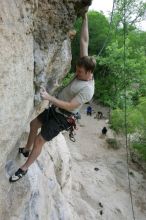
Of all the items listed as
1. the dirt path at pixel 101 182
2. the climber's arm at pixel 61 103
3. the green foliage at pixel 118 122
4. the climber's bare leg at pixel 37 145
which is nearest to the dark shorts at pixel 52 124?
the climber's bare leg at pixel 37 145

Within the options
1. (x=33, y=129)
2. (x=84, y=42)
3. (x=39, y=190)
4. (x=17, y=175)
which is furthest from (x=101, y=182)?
(x=84, y=42)

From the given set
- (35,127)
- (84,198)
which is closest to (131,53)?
(84,198)

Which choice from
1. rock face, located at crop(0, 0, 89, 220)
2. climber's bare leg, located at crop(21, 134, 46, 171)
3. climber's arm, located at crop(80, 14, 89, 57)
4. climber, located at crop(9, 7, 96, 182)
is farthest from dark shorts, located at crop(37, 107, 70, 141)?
climber's arm, located at crop(80, 14, 89, 57)

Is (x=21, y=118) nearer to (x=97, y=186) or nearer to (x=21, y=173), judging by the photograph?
(x=21, y=173)

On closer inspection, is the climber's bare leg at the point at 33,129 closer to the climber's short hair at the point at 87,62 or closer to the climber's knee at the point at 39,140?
the climber's knee at the point at 39,140

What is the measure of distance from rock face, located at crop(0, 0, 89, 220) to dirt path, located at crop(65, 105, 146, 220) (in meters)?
4.94

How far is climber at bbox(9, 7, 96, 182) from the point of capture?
5783mm

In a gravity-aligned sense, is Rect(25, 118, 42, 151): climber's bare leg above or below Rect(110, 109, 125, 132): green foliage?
above

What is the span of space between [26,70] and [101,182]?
12929 mm

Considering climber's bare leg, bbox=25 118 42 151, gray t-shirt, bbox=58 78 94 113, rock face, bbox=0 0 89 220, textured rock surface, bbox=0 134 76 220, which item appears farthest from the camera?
textured rock surface, bbox=0 134 76 220

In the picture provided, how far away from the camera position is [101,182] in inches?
688

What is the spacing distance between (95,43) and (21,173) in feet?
89.5

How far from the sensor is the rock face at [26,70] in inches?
196

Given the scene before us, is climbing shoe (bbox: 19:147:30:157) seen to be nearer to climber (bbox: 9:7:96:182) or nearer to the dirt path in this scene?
climber (bbox: 9:7:96:182)
